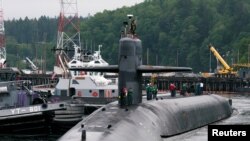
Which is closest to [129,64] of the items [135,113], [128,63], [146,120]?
[128,63]

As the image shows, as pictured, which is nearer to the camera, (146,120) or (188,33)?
(146,120)

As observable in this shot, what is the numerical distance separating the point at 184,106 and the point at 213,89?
2113 inches

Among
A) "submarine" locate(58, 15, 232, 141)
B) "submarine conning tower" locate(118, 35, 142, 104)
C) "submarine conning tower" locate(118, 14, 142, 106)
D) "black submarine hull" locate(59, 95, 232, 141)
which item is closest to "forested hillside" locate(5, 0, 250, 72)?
"black submarine hull" locate(59, 95, 232, 141)

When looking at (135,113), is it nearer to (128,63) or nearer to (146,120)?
(146,120)

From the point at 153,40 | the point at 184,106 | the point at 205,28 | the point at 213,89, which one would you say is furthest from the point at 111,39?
the point at 184,106

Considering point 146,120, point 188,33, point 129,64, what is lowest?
point 146,120

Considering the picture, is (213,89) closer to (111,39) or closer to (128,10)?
(111,39)

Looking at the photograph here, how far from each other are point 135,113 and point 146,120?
546mm

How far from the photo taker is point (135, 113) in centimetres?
2362

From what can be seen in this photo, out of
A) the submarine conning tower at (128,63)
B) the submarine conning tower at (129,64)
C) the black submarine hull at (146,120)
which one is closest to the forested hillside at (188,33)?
the black submarine hull at (146,120)

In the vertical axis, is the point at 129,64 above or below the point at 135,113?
above

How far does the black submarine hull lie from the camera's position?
19.4m

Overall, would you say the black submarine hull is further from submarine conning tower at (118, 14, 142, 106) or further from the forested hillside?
the forested hillside

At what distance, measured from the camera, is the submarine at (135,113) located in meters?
19.9
